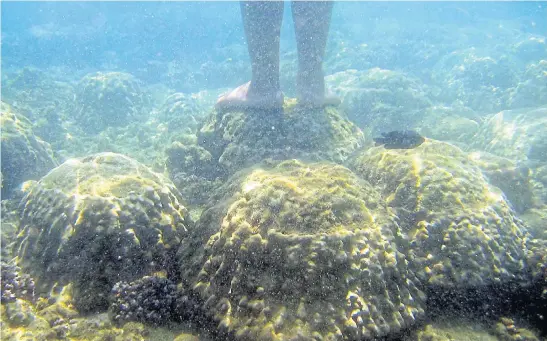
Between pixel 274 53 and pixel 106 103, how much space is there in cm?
920

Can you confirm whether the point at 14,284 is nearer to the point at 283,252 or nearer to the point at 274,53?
the point at 283,252

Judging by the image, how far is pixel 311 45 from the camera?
6.03m

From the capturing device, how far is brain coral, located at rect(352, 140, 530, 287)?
2980 mm

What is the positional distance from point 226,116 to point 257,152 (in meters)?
1.23

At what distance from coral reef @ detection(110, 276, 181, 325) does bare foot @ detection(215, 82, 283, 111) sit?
12.2 feet

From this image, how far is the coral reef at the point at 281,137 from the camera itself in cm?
514

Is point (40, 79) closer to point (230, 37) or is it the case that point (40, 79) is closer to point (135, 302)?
point (230, 37)

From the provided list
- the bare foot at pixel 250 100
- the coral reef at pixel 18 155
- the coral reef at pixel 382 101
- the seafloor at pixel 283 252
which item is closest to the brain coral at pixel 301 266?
the seafloor at pixel 283 252

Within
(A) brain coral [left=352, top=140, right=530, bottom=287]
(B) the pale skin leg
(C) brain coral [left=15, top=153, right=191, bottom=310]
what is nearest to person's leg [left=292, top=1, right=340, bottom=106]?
(B) the pale skin leg

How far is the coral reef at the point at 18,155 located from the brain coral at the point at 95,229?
3.22 metres

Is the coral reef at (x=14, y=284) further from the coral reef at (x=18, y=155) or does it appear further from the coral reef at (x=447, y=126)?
the coral reef at (x=447, y=126)

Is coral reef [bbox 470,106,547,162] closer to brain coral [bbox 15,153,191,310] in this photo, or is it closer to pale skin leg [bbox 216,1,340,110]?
pale skin leg [bbox 216,1,340,110]

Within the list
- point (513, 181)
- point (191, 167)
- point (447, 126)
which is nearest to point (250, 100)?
point (191, 167)

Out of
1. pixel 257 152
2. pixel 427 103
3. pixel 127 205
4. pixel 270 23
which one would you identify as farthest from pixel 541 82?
pixel 127 205
